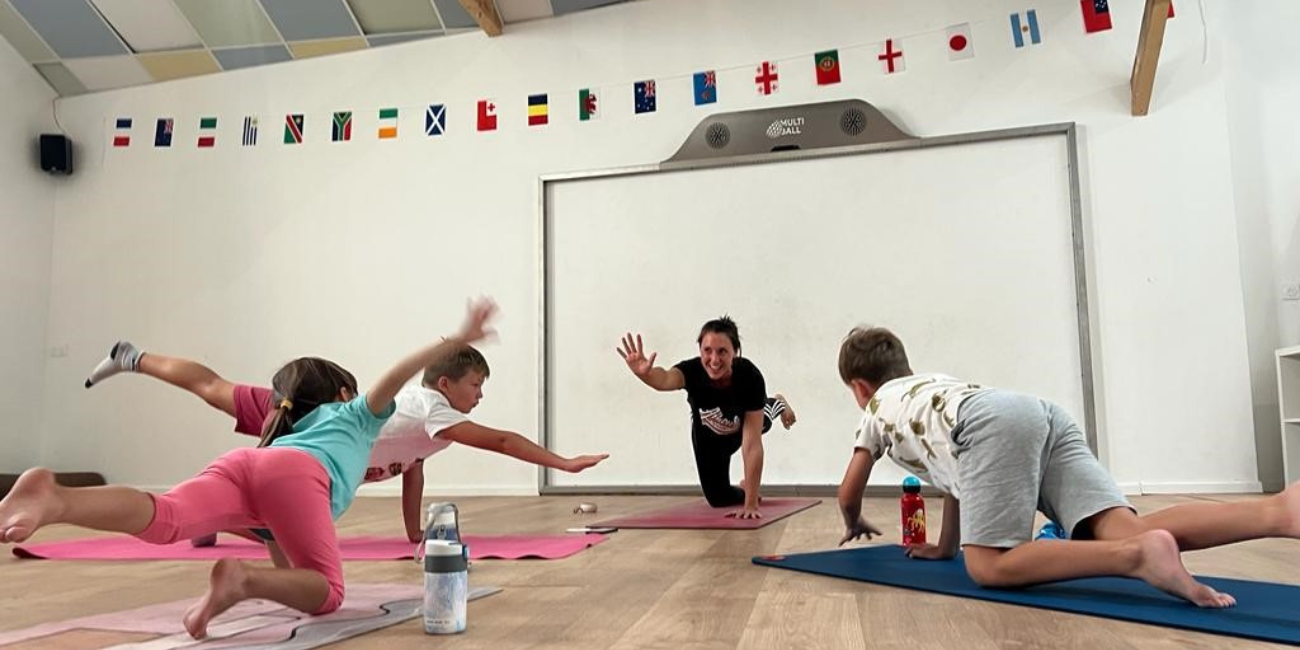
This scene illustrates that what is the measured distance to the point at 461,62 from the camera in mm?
5852

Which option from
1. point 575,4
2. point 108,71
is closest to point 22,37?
point 108,71

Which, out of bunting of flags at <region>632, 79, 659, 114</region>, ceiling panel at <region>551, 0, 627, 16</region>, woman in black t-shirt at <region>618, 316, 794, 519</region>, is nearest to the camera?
woman in black t-shirt at <region>618, 316, 794, 519</region>

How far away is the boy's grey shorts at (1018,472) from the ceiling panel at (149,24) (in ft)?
19.7

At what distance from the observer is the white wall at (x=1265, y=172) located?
180 inches

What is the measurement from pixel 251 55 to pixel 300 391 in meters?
5.00

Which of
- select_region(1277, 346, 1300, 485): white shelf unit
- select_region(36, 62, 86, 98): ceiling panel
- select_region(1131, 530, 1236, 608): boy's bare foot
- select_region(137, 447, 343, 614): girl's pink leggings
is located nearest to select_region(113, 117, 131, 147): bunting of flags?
select_region(36, 62, 86, 98): ceiling panel

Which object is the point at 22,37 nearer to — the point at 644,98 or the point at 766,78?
the point at 644,98

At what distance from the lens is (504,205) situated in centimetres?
571

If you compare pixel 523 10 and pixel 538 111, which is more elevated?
pixel 523 10

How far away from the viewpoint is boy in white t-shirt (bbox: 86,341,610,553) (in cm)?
269

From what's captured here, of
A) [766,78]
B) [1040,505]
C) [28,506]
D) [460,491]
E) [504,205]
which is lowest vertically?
[460,491]

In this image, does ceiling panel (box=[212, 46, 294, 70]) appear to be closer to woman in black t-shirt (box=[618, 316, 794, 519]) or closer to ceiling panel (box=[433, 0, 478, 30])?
ceiling panel (box=[433, 0, 478, 30])

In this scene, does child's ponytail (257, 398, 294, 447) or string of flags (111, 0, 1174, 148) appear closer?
child's ponytail (257, 398, 294, 447)

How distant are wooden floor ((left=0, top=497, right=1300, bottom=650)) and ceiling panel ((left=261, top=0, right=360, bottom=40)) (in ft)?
13.6
